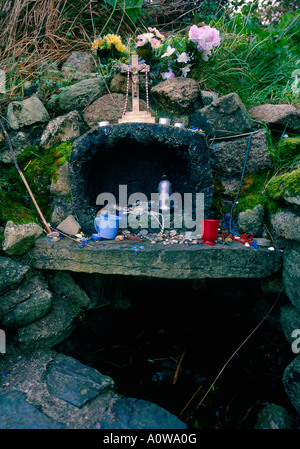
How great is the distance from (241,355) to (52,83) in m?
3.17

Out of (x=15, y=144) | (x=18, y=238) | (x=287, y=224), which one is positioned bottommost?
(x=18, y=238)

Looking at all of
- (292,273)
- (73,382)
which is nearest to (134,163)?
(292,273)

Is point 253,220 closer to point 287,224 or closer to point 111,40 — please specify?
point 287,224

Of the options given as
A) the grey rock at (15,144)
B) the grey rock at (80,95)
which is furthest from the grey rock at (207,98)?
the grey rock at (15,144)

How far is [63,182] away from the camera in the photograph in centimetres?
250

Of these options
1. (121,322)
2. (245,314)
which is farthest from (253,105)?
(121,322)

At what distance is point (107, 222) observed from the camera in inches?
87.5

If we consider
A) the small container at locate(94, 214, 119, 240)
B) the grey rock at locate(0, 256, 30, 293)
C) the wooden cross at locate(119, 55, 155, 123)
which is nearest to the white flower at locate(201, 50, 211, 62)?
the wooden cross at locate(119, 55, 155, 123)

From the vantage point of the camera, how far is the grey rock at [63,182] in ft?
8.21

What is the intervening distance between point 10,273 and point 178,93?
2.08m

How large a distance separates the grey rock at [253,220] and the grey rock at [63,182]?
1.54m

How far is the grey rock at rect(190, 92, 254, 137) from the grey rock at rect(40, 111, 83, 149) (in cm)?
114

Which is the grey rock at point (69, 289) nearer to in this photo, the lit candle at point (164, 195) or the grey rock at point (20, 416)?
the grey rock at point (20, 416)

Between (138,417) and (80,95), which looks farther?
(80,95)
